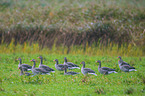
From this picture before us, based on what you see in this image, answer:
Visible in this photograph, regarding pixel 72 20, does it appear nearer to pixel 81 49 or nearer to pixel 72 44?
pixel 72 44

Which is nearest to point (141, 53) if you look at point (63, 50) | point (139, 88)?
point (63, 50)

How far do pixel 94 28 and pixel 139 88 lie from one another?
15766 mm

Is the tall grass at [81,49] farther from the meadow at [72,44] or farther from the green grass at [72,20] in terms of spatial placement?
the green grass at [72,20]

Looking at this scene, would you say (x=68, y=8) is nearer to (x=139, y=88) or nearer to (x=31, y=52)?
(x=31, y=52)

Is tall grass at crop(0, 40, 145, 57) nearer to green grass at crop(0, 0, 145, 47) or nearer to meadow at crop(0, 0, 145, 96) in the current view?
meadow at crop(0, 0, 145, 96)

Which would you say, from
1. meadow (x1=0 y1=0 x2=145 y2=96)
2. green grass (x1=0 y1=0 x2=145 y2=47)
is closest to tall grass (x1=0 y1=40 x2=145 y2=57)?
meadow (x1=0 y1=0 x2=145 y2=96)

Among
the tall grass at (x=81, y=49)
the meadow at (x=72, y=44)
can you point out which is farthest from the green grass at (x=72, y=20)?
the tall grass at (x=81, y=49)

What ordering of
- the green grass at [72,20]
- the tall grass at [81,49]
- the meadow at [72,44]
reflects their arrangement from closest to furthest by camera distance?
the meadow at [72,44]
the tall grass at [81,49]
the green grass at [72,20]

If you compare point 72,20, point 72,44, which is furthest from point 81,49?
point 72,20

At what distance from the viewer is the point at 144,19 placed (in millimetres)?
35719

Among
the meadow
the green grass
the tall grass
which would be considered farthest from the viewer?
the green grass

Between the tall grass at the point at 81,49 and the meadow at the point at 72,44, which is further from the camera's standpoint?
the tall grass at the point at 81,49

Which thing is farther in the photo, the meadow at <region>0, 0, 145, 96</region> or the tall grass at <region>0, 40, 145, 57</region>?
the tall grass at <region>0, 40, 145, 57</region>

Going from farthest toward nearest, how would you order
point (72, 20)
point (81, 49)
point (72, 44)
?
point (72, 20)
point (72, 44)
point (81, 49)
